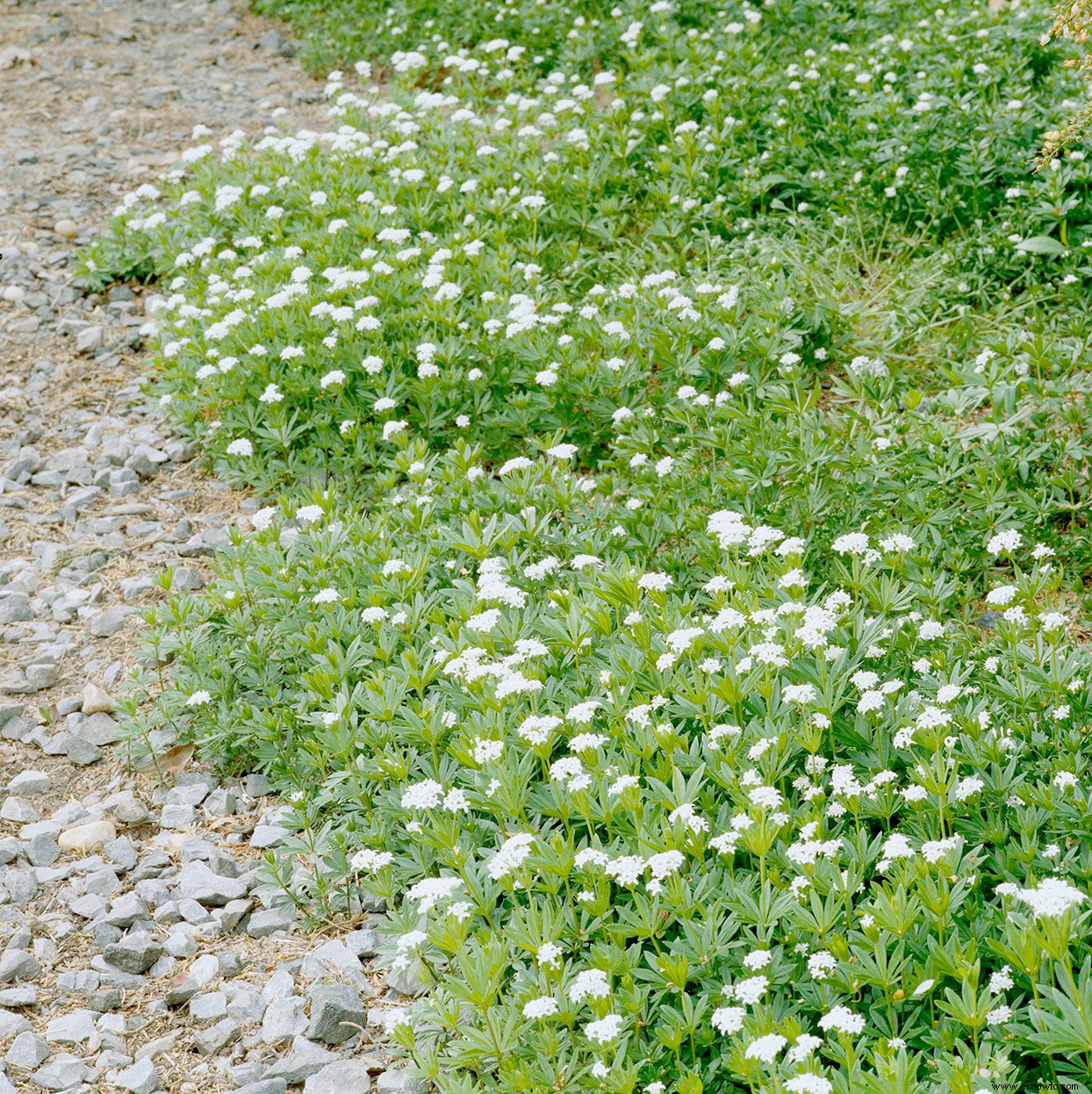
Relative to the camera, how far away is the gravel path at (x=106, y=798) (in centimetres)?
391

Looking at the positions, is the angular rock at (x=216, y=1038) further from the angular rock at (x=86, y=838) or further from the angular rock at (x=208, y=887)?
the angular rock at (x=86, y=838)

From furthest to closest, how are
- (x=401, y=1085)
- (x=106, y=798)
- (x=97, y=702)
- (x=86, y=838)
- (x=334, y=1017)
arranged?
(x=97, y=702) < (x=106, y=798) < (x=86, y=838) < (x=334, y=1017) < (x=401, y=1085)

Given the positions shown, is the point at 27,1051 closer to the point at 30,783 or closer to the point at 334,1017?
the point at 334,1017

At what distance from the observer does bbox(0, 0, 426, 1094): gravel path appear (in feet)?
12.8

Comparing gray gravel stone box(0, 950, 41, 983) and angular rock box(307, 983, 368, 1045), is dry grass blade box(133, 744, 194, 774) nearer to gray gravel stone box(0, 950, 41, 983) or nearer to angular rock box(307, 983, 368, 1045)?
gray gravel stone box(0, 950, 41, 983)

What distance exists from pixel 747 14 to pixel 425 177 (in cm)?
340

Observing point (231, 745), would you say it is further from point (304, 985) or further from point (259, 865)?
point (304, 985)

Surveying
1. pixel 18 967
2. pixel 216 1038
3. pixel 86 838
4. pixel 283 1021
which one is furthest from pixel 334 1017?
pixel 86 838

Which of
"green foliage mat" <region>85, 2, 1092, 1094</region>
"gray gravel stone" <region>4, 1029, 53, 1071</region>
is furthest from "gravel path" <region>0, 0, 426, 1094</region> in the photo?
"green foliage mat" <region>85, 2, 1092, 1094</region>

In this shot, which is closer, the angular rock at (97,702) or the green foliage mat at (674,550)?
the green foliage mat at (674,550)

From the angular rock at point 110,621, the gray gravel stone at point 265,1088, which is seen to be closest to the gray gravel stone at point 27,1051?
the gray gravel stone at point 265,1088

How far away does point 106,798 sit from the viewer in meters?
5.06

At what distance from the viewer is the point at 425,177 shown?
28.4 ft

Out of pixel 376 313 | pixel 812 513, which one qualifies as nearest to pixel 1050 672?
pixel 812 513
